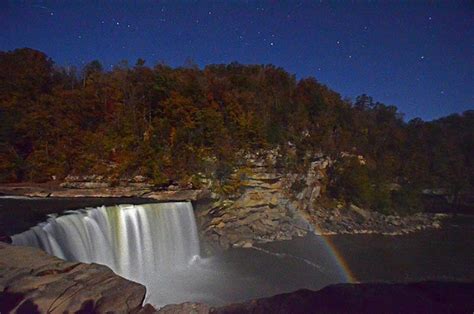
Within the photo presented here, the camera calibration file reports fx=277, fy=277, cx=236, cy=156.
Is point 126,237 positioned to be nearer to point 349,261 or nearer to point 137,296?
point 137,296

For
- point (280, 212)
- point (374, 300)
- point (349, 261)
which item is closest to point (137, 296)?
point (374, 300)

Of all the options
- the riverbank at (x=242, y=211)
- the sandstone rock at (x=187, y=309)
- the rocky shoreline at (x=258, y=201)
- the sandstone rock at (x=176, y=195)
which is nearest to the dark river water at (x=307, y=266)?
the riverbank at (x=242, y=211)

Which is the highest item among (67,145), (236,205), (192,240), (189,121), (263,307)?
(189,121)

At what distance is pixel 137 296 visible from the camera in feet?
15.1

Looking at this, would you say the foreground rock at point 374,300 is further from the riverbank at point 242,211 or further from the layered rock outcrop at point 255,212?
the layered rock outcrop at point 255,212

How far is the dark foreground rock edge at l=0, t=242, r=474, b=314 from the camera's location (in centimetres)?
360

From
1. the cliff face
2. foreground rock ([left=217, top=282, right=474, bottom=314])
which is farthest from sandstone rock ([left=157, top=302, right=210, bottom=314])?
the cliff face

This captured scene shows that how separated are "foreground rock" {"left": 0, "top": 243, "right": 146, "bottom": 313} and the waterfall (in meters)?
3.37

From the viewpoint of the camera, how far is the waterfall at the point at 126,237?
885 centimetres

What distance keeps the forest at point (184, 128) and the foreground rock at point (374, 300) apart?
13.9m

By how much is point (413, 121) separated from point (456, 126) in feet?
15.8

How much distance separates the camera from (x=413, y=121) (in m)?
38.4

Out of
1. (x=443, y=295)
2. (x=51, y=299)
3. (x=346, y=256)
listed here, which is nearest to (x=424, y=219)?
(x=346, y=256)

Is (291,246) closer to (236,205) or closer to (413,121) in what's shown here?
(236,205)
